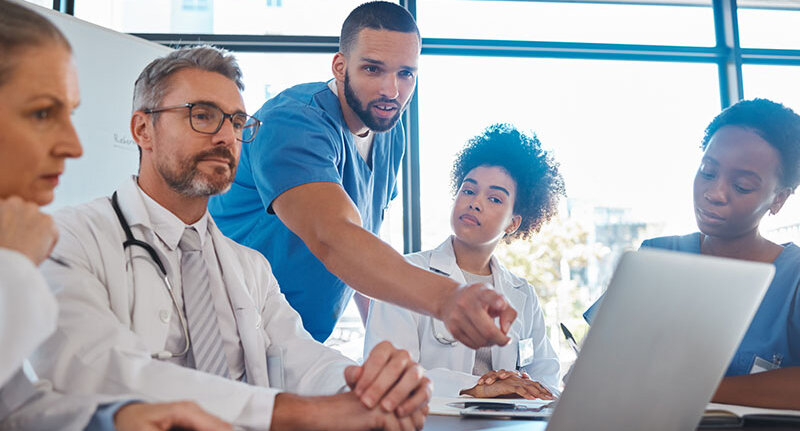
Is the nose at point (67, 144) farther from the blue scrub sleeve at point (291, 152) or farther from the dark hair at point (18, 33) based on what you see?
the blue scrub sleeve at point (291, 152)

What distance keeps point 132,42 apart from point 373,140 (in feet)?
4.63

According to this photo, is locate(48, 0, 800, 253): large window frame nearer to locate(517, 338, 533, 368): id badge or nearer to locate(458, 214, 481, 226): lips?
locate(458, 214, 481, 226): lips

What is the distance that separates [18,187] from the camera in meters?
0.78

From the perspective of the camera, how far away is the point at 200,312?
127 cm

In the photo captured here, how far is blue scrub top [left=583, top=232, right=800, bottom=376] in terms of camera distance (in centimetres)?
163

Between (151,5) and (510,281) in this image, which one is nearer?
(510,281)

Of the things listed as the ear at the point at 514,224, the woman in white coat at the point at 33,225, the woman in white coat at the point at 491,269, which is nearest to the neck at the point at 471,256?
the woman in white coat at the point at 491,269

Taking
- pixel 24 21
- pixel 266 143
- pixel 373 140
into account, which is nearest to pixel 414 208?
pixel 373 140

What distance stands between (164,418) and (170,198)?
79 centimetres

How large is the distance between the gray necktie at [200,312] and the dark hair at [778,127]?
1627 millimetres

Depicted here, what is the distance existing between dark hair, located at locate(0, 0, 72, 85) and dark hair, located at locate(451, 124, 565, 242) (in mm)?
1954

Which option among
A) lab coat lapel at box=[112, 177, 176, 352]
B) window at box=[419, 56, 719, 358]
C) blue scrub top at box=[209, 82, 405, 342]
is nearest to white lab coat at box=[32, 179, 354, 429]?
lab coat lapel at box=[112, 177, 176, 352]

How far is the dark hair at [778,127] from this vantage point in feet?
6.33

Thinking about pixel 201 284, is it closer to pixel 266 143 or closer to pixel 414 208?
pixel 266 143
